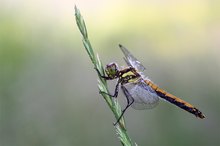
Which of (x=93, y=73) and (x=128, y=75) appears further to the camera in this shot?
(x=93, y=73)

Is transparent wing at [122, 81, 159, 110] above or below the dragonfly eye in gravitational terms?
below

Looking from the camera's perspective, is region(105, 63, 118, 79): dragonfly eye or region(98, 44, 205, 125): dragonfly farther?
region(98, 44, 205, 125): dragonfly

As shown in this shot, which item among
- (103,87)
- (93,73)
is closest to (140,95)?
(103,87)

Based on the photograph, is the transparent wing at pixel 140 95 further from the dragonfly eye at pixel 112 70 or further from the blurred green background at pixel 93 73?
the blurred green background at pixel 93 73

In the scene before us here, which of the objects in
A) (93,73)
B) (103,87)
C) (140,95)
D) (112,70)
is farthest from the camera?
(93,73)

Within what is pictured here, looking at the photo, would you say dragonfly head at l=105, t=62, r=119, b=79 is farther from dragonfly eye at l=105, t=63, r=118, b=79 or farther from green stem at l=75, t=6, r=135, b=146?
green stem at l=75, t=6, r=135, b=146

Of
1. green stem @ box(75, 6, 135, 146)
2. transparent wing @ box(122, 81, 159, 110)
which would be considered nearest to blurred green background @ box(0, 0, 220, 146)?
transparent wing @ box(122, 81, 159, 110)

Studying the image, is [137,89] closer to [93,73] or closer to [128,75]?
[128,75]
